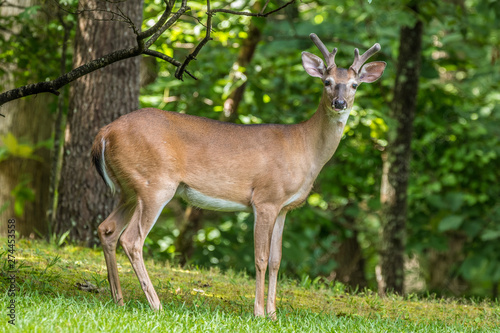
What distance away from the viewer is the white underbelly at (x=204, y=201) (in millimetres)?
5379

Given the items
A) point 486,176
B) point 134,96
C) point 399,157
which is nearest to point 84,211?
point 134,96

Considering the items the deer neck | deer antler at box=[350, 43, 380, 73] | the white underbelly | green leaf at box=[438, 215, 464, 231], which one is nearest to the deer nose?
the deer neck

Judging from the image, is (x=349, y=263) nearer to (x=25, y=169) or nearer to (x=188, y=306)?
(x=25, y=169)

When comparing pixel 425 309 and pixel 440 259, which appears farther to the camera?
pixel 440 259

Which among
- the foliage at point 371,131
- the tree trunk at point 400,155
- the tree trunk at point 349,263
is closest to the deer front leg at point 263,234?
the tree trunk at point 400,155

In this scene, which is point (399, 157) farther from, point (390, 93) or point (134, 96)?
point (134, 96)

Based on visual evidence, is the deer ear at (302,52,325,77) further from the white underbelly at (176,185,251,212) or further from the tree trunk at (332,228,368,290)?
the tree trunk at (332,228,368,290)

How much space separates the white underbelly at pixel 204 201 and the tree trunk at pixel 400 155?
15.1 ft

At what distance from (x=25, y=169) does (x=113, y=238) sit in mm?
5501

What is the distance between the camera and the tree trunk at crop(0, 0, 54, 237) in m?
10.1

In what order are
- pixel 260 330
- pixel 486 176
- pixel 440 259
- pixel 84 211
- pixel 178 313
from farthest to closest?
1. pixel 440 259
2. pixel 486 176
3. pixel 84 211
4. pixel 178 313
5. pixel 260 330

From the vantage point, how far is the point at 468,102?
11305 mm

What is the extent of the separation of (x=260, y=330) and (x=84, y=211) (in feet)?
12.1

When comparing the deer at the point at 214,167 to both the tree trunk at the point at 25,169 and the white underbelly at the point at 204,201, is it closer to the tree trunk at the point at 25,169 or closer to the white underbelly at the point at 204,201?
the white underbelly at the point at 204,201
